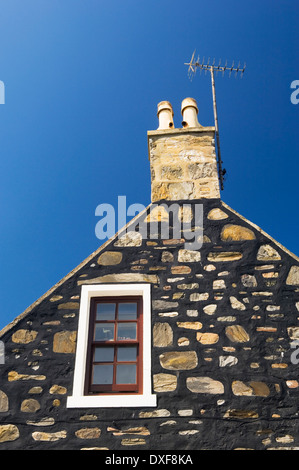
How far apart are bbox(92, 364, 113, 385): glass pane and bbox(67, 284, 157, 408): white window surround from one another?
17 centimetres

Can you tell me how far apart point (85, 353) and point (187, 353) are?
3.86 ft

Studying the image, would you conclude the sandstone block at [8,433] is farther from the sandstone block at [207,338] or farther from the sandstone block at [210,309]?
the sandstone block at [210,309]

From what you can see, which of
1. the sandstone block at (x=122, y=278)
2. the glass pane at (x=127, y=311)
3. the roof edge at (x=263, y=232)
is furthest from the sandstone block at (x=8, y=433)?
the roof edge at (x=263, y=232)

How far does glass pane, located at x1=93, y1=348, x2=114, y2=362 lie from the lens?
485 cm

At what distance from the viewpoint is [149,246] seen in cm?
557

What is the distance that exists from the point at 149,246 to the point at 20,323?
6.21ft

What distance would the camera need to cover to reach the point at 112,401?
4.42 meters

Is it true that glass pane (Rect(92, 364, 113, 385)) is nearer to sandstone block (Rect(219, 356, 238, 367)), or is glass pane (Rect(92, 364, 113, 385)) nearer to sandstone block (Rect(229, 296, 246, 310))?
sandstone block (Rect(219, 356, 238, 367))

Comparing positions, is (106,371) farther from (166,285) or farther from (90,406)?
(166,285)

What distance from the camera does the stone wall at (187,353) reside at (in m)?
4.27

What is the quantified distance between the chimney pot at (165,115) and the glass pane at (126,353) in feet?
12.5

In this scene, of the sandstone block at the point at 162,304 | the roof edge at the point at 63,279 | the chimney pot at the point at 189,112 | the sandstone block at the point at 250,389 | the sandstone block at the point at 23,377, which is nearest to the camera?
the sandstone block at the point at 250,389

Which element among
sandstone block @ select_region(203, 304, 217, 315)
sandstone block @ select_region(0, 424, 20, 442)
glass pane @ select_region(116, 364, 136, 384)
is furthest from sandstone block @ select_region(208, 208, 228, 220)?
sandstone block @ select_region(0, 424, 20, 442)

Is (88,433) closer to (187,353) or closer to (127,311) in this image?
(187,353)
